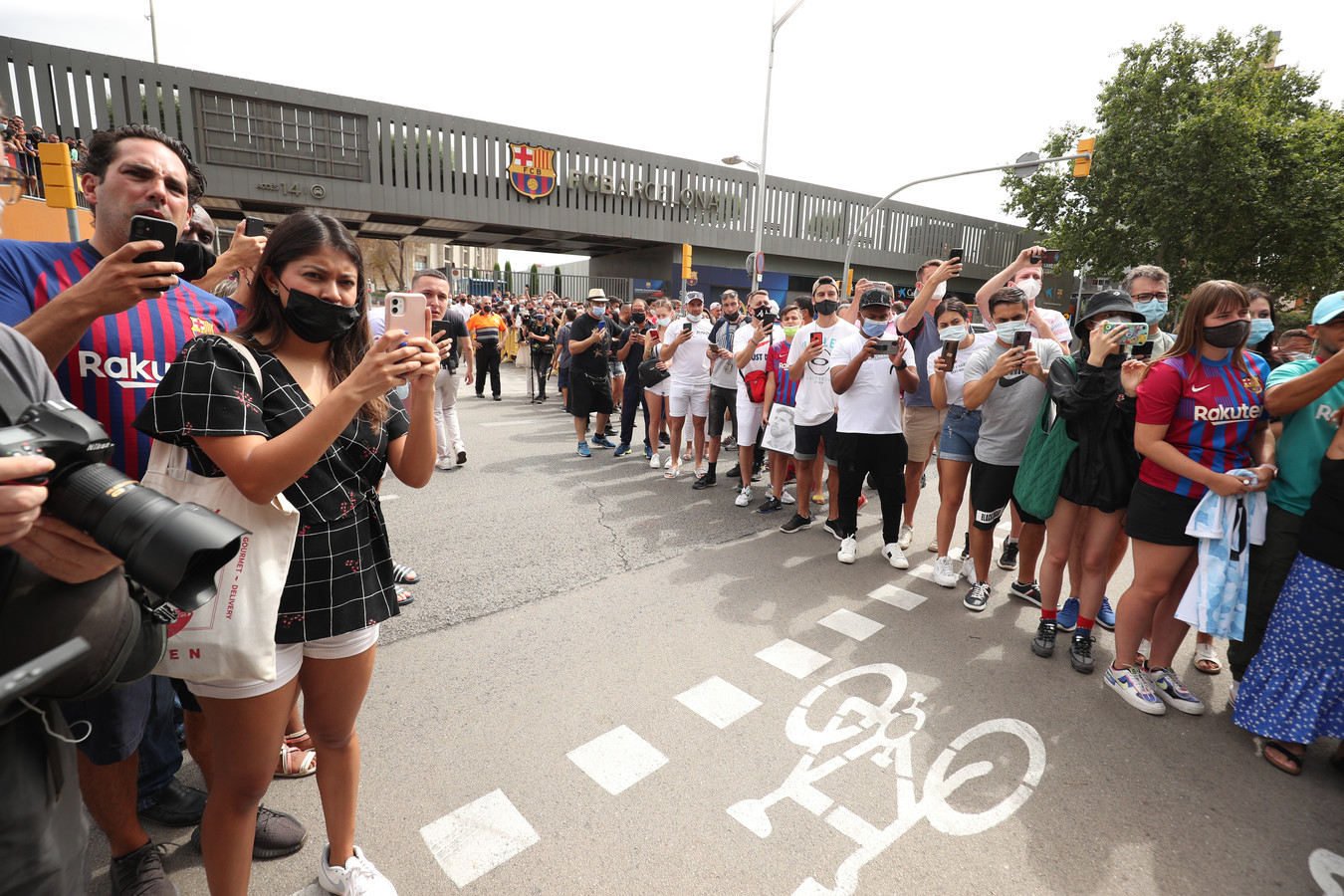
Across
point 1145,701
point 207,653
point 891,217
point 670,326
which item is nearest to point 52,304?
point 207,653

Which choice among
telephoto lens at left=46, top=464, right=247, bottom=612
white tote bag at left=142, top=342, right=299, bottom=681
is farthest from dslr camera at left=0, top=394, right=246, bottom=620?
white tote bag at left=142, top=342, right=299, bottom=681

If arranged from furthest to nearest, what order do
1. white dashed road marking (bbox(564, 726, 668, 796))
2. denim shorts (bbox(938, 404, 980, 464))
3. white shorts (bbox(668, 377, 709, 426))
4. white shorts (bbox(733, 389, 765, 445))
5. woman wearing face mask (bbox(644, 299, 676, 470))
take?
woman wearing face mask (bbox(644, 299, 676, 470)), white shorts (bbox(668, 377, 709, 426)), white shorts (bbox(733, 389, 765, 445)), denim shorts (bbox(938, 404, 980, 464)), white dashed road marking (bbox(564, 726, 668, 796))

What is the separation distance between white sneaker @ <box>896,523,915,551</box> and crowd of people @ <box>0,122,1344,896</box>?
0.03 meters

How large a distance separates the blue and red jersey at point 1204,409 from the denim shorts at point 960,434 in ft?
4.51

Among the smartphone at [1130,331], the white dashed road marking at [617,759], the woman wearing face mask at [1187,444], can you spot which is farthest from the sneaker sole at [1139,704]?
the white dashed road marking at [617,759]

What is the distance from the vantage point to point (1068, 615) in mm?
3928

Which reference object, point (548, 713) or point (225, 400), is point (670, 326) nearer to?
point (548, 713)

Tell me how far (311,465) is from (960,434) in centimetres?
420

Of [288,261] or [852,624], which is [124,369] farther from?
[852,624]

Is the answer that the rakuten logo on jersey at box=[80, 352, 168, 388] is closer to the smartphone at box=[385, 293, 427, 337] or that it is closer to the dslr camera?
the smartphone at box=[385, 293, 427, 337]

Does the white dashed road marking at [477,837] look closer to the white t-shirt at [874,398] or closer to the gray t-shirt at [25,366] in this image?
the gray t-shirt at [25,366]

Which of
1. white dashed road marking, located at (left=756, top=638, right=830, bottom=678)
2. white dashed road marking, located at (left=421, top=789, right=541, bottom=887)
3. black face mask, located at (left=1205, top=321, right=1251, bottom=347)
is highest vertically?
black face mask, located at (left=1205, top=321, right=1251, bottom=347)

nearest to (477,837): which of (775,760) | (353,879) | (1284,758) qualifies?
(353,879)

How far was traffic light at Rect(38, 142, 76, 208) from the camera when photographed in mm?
3379
